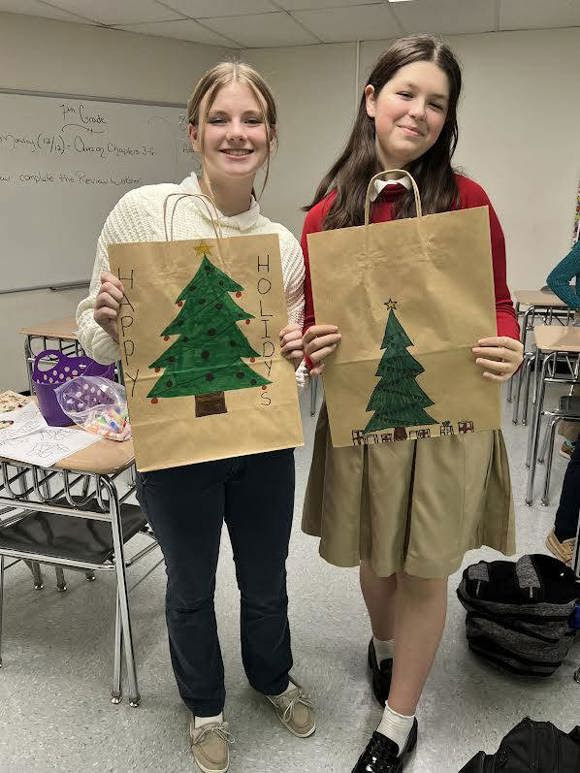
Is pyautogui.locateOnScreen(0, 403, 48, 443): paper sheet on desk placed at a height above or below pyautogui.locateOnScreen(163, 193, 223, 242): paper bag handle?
below

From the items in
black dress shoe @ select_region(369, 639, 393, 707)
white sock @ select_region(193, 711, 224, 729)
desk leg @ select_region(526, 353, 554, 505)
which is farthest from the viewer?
desk leg @ select_region(526, 353, 554, 505)

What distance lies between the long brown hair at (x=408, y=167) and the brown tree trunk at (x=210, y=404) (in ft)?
1.33

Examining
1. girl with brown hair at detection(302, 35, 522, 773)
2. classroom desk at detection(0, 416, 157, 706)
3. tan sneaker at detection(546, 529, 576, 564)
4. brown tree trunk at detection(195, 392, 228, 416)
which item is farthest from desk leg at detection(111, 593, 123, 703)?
tan sneaker at detection(546, 529, 576, 564)

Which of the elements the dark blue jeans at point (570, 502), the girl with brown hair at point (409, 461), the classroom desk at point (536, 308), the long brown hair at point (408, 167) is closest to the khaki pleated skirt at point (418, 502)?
the girl with brown hair at point (409, 461)

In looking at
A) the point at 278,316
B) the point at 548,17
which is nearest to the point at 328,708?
the point at 278,316

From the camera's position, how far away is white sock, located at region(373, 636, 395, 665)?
1.67 meters

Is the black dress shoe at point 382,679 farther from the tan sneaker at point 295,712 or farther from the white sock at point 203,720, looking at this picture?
the white sock at point 203,720

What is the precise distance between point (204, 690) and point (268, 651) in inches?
7.0

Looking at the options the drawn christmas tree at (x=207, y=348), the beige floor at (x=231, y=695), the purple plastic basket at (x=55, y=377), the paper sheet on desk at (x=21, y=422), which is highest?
the drawn christmas tree at (x=207, y=348)

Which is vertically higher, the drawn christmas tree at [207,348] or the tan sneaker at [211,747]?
the drawn christmas tree at [207,348]

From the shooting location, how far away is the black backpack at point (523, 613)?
5.50 feet

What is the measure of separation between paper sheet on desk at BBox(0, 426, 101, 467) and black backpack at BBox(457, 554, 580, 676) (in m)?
1.21

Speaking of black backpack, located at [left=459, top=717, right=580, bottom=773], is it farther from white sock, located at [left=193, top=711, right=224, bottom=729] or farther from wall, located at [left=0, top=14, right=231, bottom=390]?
wall, located at [left=0, top=14, right=231, bottom=390]

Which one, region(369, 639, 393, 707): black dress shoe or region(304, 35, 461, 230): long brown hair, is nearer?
region(304, 35, 461, 230): long brown hair
